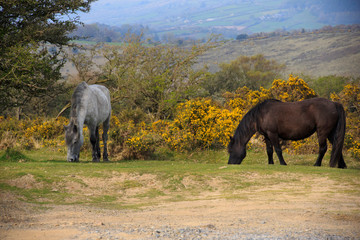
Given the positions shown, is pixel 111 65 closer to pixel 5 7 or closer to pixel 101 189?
pixel 5 7

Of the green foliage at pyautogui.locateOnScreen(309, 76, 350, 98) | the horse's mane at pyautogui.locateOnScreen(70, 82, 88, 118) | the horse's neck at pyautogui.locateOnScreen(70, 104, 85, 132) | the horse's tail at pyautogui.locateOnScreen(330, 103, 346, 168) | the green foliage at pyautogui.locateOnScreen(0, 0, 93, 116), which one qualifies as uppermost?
the green foliage at pyautogui.locateOnScreen(0, 0, 93, 116)

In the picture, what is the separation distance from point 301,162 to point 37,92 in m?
11.6

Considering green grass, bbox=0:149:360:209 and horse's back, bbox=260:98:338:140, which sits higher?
horse's back, bbox=260:98:338:140

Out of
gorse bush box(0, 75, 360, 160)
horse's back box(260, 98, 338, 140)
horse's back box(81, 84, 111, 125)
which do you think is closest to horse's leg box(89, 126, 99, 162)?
horse's back box(81, 84, 111, 125)

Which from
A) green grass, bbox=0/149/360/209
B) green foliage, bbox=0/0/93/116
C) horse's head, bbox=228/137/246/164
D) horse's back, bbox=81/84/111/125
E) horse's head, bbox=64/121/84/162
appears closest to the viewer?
green grass, bbox=0/149/360/209

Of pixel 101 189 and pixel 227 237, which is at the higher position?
pixel 227 237

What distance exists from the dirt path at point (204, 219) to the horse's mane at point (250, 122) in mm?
4919

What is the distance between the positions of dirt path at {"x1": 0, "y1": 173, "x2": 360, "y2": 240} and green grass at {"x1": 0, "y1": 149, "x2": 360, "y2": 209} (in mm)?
734

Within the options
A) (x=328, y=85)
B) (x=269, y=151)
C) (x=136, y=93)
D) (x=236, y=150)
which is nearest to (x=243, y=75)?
(x=328, y=85)

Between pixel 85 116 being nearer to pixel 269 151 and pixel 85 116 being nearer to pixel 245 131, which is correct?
pixel 245 131

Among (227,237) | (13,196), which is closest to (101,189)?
(13,196)

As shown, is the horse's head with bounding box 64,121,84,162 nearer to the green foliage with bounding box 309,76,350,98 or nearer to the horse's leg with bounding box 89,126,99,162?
the horse's leg with bounding box 89,126,99,162

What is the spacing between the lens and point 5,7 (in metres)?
17.4

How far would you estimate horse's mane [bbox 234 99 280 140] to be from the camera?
14008 mm
